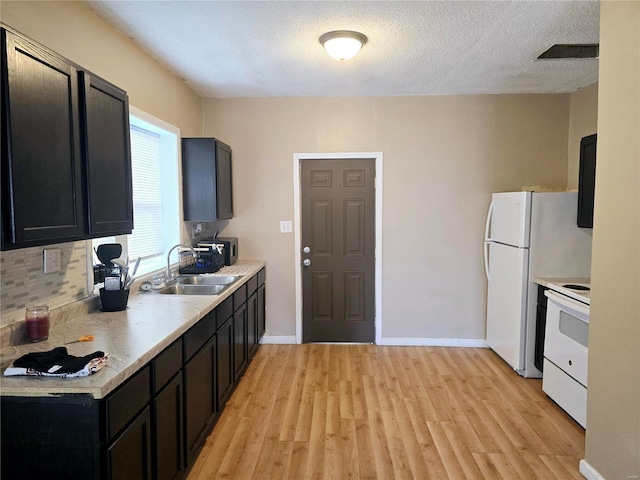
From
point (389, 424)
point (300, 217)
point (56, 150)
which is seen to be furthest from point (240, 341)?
point (56, 150)

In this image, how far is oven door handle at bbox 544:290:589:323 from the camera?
260cm

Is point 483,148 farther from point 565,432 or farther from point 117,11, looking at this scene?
point 117,11

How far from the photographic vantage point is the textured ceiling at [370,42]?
92.4 inches

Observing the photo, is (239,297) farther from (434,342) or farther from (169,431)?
(434,342)

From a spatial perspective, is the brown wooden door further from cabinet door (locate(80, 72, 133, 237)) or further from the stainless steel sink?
cabinet door (locate(80, 72, 133, 237))

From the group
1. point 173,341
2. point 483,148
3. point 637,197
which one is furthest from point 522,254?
point 173,341

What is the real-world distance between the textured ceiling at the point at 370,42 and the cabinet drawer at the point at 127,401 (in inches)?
77.3

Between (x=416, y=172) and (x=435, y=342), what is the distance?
1787mm

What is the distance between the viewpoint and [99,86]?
1905mm

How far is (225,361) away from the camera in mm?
2859

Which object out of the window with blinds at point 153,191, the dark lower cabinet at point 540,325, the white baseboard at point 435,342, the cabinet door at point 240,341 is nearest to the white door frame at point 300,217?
the white baseboard at point 435,342

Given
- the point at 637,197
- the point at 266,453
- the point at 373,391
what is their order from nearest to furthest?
1. the point at 637,197
2. the point at 266,453
3. the point at 373,391

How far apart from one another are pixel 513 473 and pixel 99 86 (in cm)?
292

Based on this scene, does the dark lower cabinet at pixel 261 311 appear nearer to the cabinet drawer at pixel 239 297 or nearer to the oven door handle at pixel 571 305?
the cabinet drawer at pixel 239 297
